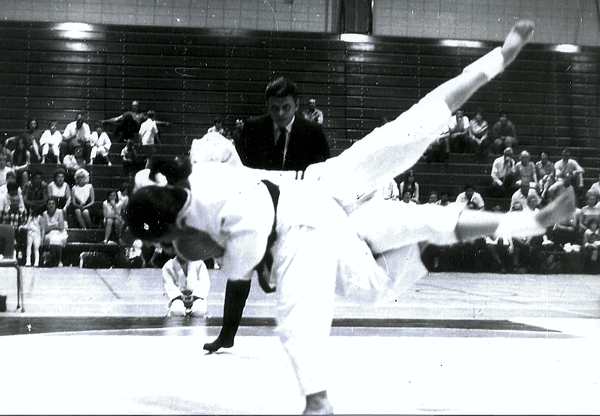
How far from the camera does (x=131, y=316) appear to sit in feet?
16.0

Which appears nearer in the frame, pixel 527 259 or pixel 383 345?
pixel 383 345

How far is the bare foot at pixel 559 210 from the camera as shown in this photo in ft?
7.75

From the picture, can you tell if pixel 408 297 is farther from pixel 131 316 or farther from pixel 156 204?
pixel 156 204

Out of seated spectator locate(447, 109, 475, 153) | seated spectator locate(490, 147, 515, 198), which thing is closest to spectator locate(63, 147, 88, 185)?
seated spectator locate(447, 109, 475, 153)

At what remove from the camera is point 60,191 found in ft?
28.0

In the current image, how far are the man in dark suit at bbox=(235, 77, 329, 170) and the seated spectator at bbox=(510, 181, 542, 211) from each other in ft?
12.5

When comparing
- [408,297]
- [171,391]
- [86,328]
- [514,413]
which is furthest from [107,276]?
[514,413]

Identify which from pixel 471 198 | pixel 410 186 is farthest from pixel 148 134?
pixel 471 198

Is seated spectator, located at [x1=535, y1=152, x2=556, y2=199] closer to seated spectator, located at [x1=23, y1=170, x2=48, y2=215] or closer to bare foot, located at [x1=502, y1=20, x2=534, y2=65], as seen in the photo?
bare foot, located at [x1=502, y1=20, x2=534, y2=65]

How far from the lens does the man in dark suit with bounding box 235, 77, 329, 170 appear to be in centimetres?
343

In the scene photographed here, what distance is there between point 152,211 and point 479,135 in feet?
23.9

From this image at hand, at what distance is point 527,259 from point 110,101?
20.3 ft

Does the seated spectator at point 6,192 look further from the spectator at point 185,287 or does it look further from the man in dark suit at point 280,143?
the man in dark suit at point 280,143

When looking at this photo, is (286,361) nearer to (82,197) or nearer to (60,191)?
(82,197)
